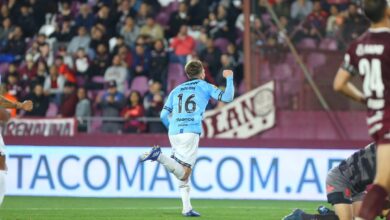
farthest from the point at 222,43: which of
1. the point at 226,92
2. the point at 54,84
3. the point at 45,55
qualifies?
the point at 226,92

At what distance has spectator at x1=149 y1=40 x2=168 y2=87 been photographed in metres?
21.7

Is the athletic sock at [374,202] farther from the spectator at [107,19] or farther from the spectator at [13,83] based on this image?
the spectator at [107,19]

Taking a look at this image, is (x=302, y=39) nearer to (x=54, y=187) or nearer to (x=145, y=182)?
(x=145, y=182)

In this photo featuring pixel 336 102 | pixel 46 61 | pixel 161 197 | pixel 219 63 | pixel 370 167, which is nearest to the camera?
pixel 370 167

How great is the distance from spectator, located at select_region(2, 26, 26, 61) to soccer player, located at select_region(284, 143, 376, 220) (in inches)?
574

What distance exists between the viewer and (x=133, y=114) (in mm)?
20547

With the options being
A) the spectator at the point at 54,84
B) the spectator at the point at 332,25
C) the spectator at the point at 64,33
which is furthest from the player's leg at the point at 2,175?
the spectator at the point at 64,33

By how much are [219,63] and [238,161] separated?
11.7ft

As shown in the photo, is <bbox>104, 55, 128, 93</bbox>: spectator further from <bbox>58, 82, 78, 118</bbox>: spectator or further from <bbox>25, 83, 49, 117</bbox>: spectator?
<bbox>25, 83, 49, 117</bbox>: spectator

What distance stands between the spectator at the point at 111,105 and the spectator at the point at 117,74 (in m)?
0.36

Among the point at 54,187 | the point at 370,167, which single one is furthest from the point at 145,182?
the point at 370,167

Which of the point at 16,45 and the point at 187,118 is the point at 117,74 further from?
the point at 187,118

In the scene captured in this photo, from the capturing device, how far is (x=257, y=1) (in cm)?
1973

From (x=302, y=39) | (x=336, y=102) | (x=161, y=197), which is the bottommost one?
(x=161, y=197)
